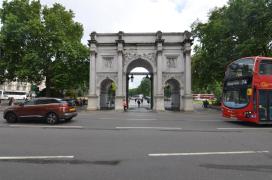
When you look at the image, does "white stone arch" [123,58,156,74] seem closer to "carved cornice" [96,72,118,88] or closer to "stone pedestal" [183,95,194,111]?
"carved cornice" [96,72,118,88]

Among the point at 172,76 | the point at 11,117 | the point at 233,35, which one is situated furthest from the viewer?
the point at 172,76

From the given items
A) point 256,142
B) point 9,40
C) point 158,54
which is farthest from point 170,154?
point 9,40

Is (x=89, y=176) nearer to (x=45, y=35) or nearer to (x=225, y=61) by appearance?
(x=225, y=61)

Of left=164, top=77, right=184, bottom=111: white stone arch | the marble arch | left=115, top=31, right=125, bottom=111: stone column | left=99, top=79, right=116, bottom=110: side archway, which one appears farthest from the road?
left=99, top=79, right=116, bottom=110: side archway

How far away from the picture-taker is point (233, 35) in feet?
101

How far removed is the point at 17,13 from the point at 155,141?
117 feet

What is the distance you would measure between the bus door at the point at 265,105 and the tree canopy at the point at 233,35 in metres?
9.66

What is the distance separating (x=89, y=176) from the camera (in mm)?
5684

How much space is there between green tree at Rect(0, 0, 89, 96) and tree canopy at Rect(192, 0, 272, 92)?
16523 millimetres

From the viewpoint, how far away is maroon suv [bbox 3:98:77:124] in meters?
16.5

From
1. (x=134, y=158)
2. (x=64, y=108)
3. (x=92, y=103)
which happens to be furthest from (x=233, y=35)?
(x=134, y=158)

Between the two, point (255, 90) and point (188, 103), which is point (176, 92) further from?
point (255, 90)

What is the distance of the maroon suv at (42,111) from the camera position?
54.1ft

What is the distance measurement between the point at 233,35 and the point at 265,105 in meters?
17.2
